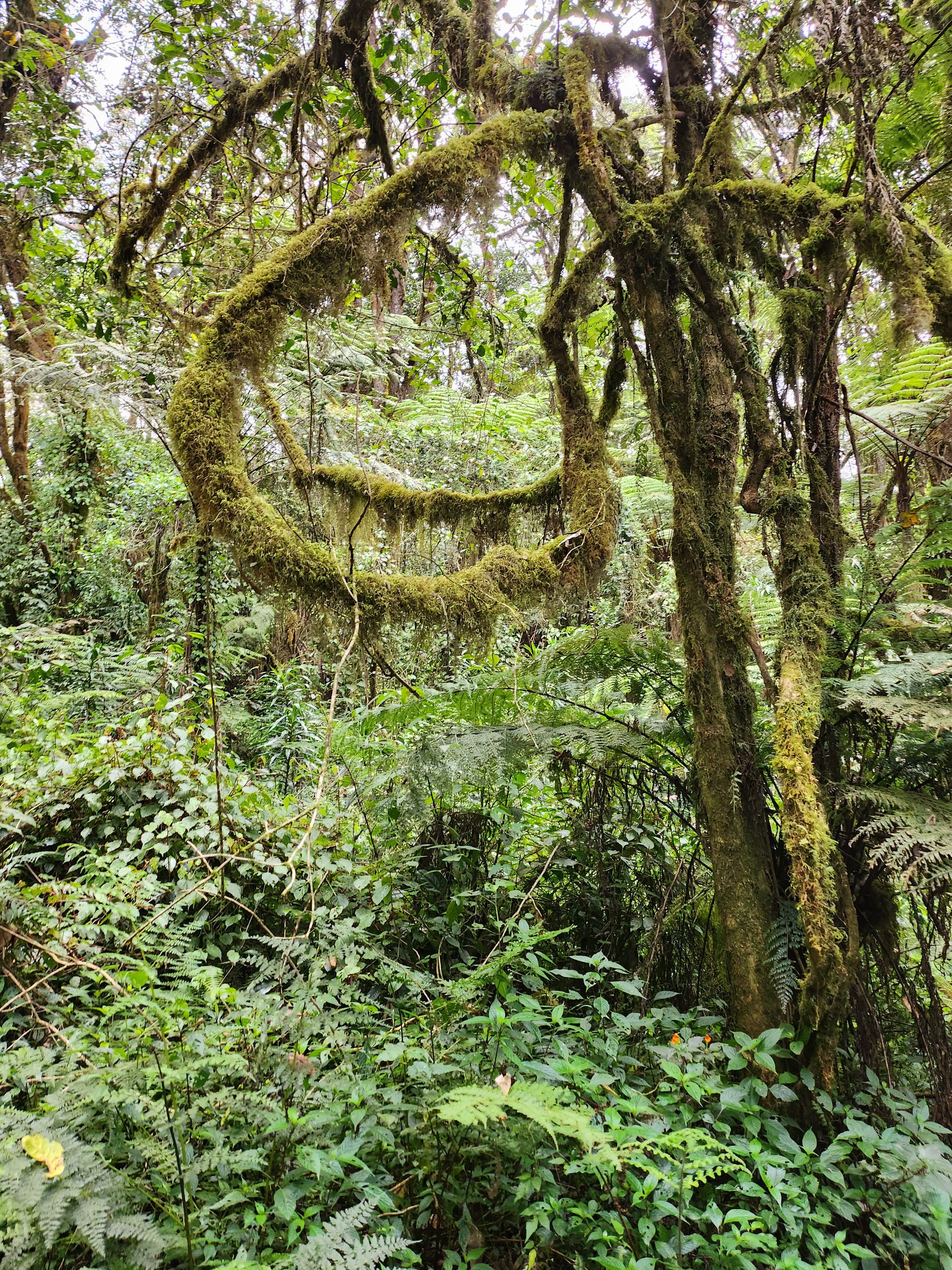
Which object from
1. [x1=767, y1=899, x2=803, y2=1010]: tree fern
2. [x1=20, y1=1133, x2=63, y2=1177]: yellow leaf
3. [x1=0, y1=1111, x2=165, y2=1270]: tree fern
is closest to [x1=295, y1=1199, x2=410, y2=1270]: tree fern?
[x1=0, y1=1111, x2=165, y2=1270]: tree fern

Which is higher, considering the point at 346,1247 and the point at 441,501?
the point at 441,501

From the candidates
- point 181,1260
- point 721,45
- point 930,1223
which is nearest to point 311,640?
point 181,1260

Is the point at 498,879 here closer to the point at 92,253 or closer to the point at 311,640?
the point at 311,640

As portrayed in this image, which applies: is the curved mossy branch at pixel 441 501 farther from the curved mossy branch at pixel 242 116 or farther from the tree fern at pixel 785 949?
the tree fern at pixel 785 949

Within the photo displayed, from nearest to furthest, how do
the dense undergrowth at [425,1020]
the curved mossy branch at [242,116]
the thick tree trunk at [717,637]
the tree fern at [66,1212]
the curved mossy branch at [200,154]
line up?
the tree fern at [66,1212]
the dense undergrowth at [425,1020]
the thick tree trunk at [717,637]
the curved mossy branch at [242,116]
the curved mossy branch at [200,154]

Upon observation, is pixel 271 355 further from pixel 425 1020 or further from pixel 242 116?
pixel 425 1020

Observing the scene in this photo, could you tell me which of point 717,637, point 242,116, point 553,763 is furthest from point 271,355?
point 553,763

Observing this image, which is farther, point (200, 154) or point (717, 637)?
point (200, 154)

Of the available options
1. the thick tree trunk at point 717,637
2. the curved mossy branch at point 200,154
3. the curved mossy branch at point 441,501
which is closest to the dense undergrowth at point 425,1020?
the thick tree trunk at point 717,637

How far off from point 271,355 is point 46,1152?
2749 mm

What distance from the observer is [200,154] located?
3.74 meters

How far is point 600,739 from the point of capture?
2.90 meters

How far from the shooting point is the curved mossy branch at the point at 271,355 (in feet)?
8.57

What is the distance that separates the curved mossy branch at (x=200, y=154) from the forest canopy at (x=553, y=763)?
34 millimetres
